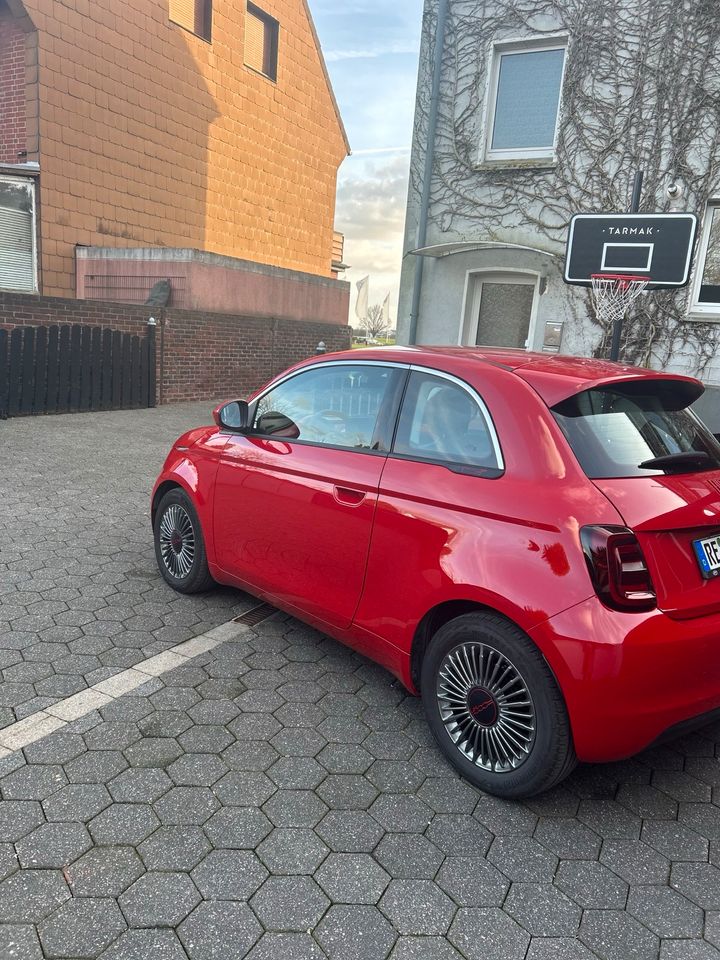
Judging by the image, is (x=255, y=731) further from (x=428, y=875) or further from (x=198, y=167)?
(x=198, y=167)

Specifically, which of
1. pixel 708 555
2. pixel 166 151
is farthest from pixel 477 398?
pixel 166 151

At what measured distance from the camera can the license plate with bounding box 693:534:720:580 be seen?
8.34ft

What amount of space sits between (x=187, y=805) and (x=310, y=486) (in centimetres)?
146

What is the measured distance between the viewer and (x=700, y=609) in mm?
2480

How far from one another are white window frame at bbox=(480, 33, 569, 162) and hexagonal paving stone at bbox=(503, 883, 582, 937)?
10263 mm

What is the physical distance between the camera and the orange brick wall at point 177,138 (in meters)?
14.2

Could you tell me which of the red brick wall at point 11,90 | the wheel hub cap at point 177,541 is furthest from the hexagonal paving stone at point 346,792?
the red brick wall at point 11,90

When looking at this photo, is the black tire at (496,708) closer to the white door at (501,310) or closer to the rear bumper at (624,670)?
the rear bumper at (624,670)

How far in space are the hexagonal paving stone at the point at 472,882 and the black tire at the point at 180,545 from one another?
240 centimetres

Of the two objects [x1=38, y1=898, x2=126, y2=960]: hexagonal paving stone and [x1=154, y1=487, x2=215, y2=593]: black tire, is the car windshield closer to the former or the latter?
[x1=38, y1=898, x2=126, y2=960]: hexagonal paving stone

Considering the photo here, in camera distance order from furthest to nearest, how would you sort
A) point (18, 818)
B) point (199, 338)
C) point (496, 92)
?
point (199, 338) < point (496, 92) < point (18, 818)

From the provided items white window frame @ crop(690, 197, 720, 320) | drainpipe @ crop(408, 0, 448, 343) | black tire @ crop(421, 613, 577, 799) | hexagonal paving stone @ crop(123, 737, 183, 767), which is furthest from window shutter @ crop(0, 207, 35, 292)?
black tire @ crop(421, 613, 577, 799)

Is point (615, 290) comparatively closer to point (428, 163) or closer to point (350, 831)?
point (428, 163)

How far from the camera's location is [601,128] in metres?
9.96
